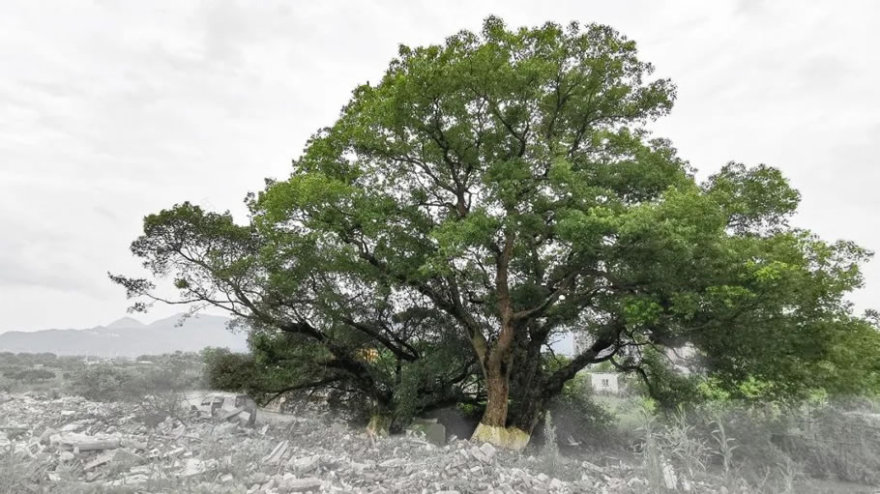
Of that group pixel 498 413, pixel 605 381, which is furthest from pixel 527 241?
pixel 605 381

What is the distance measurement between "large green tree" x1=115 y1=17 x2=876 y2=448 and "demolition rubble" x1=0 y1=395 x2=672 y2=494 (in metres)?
4.54

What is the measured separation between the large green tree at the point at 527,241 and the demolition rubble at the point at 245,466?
14.9ft

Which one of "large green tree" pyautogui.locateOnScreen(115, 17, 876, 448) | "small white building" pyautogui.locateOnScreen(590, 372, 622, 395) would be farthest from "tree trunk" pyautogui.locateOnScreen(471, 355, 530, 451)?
"small white building" pyautogui.locateOnScreen(590, 372, 622, 395)

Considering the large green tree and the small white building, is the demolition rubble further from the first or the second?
the small white building

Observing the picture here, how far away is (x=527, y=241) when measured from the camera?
14.2 meters

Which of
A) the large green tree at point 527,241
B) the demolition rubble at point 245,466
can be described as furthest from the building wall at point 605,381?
the demolition rubble at point 245,466

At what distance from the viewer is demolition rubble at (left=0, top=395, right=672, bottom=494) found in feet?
17.6

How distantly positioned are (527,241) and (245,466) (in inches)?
391

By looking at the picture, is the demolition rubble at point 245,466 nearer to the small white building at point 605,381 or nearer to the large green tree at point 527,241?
the large green tree at point 527,241

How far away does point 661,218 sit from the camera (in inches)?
396

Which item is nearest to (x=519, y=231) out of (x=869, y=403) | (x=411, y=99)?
(x=411, y=99)

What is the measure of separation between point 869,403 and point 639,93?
1404 centimetres

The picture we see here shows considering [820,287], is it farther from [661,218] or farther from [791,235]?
[661,218]

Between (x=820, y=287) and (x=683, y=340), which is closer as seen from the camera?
(x=820, y=287)
